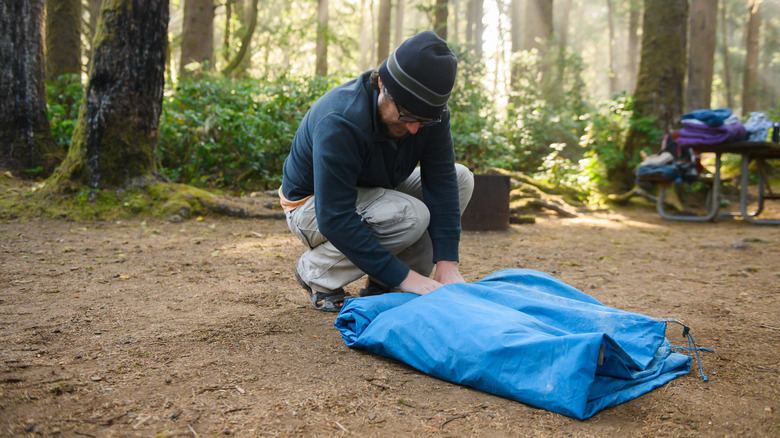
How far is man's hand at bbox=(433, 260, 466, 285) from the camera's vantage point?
94.1 inches

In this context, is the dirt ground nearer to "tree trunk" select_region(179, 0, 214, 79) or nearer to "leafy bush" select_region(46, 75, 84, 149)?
"leafy bush" select_region(46, 75, 84, 149)

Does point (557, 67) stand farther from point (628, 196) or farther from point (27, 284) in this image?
point (27, 284)

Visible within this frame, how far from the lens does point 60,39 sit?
25.7 feet

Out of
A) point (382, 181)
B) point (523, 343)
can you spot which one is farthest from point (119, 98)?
point (523, 343)

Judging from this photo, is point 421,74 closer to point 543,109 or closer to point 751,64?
point 543,109

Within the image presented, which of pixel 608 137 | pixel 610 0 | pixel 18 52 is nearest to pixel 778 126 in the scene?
pixel 608 137

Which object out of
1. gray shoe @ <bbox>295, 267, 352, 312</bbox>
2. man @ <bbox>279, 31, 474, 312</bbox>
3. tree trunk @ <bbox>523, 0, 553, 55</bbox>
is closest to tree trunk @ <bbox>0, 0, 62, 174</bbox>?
man @ <bbox>279, 31, 474, 312</bbox>

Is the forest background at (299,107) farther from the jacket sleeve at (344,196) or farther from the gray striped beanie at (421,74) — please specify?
the gray striped beanie at (421,74)

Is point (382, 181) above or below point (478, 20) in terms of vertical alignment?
below

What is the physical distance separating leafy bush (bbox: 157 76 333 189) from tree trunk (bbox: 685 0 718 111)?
29.5 feet

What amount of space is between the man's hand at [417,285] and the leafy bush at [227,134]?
180 inches

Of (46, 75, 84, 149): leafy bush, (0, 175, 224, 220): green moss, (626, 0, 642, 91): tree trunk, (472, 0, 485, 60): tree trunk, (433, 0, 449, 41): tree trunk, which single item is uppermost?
(472, 0, 485, 60): tree trunk

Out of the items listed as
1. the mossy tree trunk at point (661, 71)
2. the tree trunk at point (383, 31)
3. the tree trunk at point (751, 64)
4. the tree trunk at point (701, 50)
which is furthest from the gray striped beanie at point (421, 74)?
the tree trunk at point (751, 64)

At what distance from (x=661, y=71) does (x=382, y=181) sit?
6619mm
